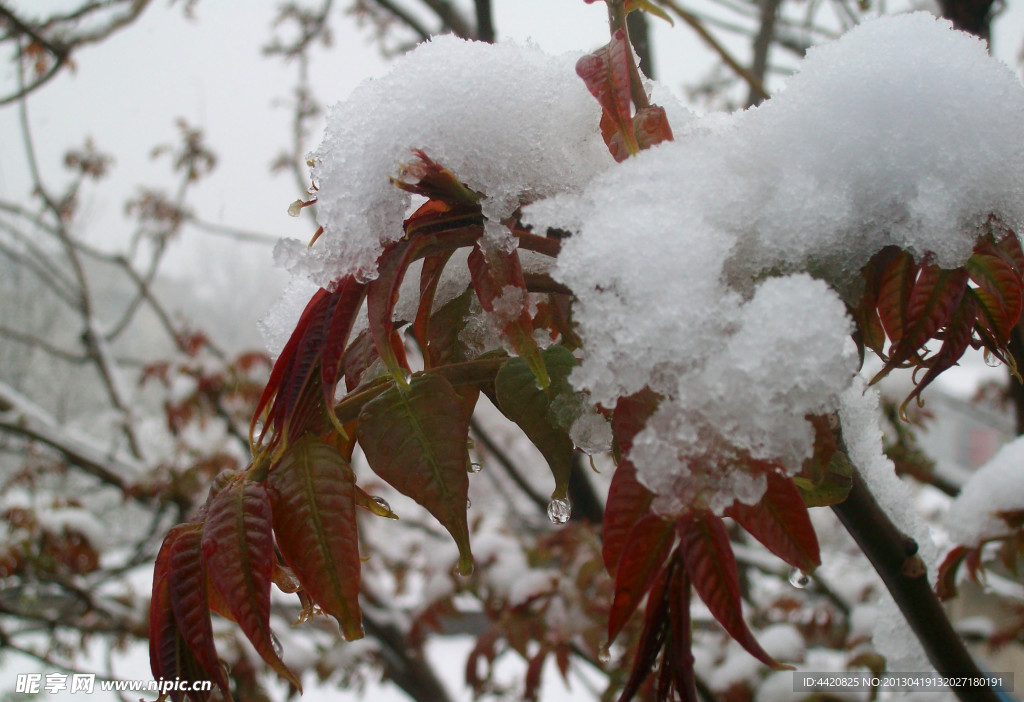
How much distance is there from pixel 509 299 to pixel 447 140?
0.14 meters

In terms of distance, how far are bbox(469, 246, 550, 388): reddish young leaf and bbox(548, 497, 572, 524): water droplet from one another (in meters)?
0.15

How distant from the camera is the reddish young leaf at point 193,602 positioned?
355mm

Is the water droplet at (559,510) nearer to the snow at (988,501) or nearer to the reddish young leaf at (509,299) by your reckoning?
the reddish young leaf at (509,299)

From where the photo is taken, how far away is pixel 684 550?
1.00ft

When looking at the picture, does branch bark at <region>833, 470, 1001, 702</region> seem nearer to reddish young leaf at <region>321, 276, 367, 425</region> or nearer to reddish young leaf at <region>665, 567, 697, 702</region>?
reddish young leaf at <region>665, 567, 697, 702</region>

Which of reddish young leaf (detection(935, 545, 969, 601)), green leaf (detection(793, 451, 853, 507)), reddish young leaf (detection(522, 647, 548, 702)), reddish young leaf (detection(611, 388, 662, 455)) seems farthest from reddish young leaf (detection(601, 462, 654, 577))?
reddish young leaf (detection(522, 647, 548, 702))

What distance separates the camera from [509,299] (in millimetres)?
370

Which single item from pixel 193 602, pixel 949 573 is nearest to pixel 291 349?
pixel 193 602

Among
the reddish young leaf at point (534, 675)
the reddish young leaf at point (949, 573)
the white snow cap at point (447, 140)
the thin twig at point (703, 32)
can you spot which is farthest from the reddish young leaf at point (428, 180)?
the reddish young leaf at point (534, 675)

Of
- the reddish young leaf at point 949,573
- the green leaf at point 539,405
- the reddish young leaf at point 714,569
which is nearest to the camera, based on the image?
the reddish young leaf at point 714,569

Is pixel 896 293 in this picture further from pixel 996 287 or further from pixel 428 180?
pixel 428 180

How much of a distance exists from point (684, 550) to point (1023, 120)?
0.35m

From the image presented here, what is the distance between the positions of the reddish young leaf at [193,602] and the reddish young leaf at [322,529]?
0.16ft

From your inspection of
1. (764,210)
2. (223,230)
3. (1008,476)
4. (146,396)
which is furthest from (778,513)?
(146,396)
